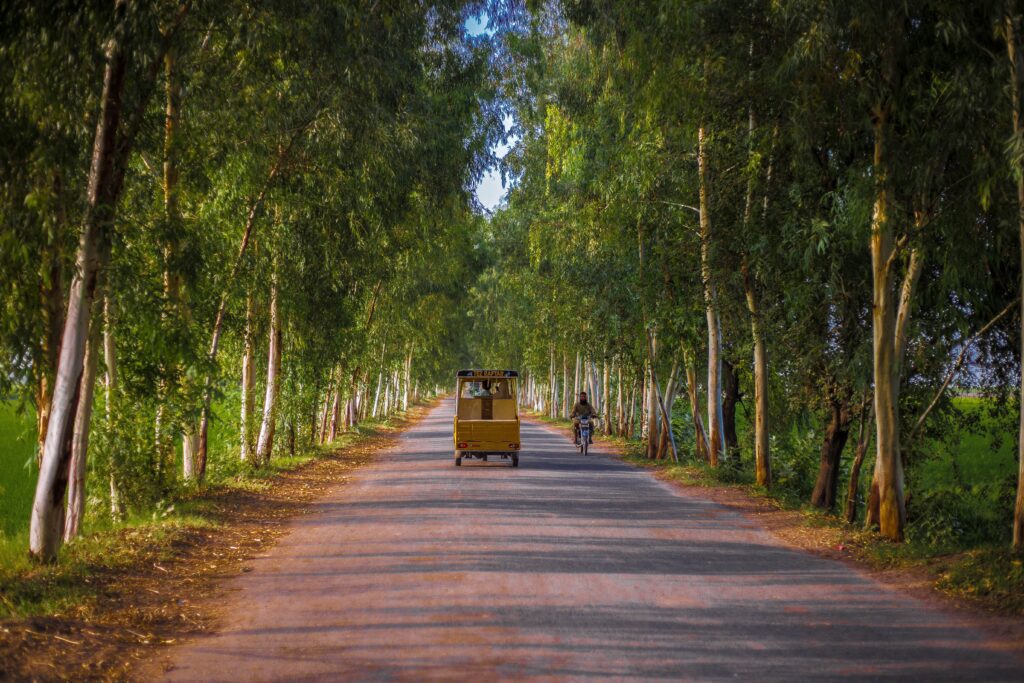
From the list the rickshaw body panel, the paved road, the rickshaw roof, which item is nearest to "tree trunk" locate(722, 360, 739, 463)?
the rickshaw body panel

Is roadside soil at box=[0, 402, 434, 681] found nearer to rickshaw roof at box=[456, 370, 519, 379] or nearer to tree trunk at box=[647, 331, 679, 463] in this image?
rickshaw roof at box=[456, 370, 519, 379]

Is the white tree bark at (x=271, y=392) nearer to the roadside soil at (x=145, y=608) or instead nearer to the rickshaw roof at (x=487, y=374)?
the rickshaw roof at (x=487, y=374)

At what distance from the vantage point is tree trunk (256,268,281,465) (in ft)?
85.4

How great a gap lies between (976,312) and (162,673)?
13.8 metres

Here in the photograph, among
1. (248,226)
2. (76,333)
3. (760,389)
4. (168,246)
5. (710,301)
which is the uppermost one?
(248,226)

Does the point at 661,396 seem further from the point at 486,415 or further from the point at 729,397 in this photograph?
the point at 486,415

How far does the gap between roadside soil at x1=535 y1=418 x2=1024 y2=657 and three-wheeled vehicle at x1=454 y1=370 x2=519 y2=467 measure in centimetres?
491

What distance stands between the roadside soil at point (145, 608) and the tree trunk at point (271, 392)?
27.3 ft

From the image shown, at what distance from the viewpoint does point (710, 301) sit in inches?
937

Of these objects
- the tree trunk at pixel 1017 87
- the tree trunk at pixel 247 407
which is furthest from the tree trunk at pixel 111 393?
the tree trunk at pixel 1017 87

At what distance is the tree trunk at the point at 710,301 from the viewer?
22500mm

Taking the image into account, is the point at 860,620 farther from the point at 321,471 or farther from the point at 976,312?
the point at 321,471

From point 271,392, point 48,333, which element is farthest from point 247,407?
point 48,333

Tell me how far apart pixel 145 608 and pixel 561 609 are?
3568mm
